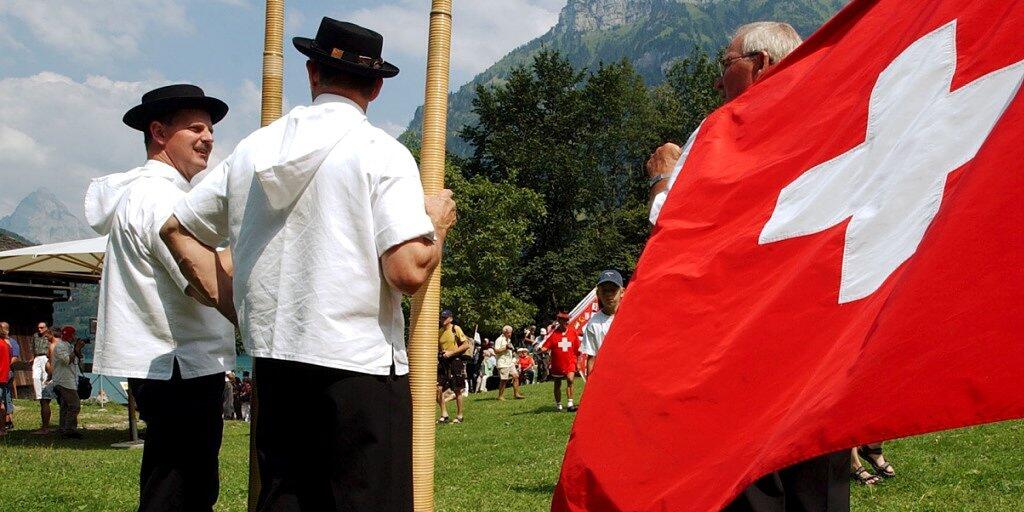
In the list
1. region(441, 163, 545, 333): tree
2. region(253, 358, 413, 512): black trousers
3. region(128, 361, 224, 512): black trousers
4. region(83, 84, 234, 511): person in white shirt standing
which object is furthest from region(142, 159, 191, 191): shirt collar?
region(441, 163, 545, 333): tree

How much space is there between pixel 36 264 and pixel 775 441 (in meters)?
16.5

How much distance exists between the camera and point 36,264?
1652cm

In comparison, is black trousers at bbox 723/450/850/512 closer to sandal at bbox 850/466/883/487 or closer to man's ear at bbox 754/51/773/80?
man's ear at bbox 754/51/773/80

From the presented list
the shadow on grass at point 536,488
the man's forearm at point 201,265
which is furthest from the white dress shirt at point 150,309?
the shadow on grass at point 536,488

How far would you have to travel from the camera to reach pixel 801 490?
3348 millimetres

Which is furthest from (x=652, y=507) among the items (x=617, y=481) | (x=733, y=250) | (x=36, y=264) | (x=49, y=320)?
(x=49, y=320)

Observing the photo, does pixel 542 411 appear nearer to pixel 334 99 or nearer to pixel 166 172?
pixel 166 172

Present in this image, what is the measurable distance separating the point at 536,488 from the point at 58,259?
32.6 ft

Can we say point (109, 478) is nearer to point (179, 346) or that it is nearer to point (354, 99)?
point (179, 346)

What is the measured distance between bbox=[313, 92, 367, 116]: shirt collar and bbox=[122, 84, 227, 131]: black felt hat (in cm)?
149

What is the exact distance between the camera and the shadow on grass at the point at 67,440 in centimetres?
1584

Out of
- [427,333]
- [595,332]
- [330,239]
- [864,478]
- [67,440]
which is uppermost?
[595,332]

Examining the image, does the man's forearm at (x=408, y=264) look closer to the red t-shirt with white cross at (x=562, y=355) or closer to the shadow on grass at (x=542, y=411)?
the shadow on grass at (x=542, y=411)

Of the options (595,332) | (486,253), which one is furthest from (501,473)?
(486,253)
